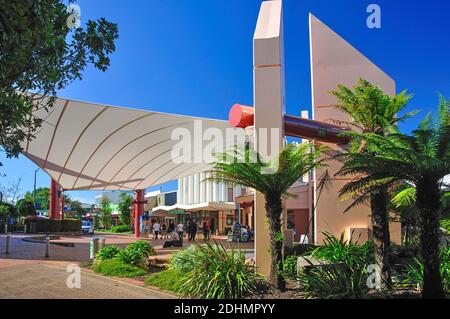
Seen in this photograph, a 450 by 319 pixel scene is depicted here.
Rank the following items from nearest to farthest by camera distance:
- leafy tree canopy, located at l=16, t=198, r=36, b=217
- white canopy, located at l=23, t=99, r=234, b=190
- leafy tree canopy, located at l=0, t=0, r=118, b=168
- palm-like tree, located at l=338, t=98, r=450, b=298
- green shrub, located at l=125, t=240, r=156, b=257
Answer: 1. leafy tree canopy, located at l=0, t=0, r=118, b=168
2. palm-like tree, located at l=338, t=98, r=450, b=298
3. green shrub, located at l=125, t=240, r=156, b=257
4. white canopy, located at l=23, t=99, r=234, b=190
5. leafy tree canopy, located at l=16, t=198, r=36, b=217

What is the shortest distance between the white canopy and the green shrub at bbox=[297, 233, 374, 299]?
421 inches

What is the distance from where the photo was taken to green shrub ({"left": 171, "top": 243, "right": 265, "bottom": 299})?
25.3ft

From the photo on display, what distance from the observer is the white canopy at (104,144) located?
62.1 ft

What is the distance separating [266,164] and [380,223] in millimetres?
2775

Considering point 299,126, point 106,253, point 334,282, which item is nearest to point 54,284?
point 106,253

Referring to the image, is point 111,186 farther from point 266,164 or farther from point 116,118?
point 266,164

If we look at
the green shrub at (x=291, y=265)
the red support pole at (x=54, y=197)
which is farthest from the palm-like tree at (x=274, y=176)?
the red support pole at (x=54, y=197)

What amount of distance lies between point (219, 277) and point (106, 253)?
608 centimetres

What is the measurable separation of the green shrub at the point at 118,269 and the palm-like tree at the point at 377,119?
5.95 meters

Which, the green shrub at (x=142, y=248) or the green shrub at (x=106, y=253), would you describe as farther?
the green shrub at (x=106, y=253)

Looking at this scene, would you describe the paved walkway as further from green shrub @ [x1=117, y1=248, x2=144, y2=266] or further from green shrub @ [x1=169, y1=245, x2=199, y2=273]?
green shrub @ [x1=117, y1=248, x2=144, y2=266]

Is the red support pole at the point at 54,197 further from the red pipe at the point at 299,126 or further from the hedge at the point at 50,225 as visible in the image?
the red pipe at the point at 299,126

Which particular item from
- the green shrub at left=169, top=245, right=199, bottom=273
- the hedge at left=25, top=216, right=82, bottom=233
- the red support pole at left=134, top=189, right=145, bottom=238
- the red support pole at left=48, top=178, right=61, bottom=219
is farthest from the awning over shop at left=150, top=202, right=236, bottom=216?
the green shrub at left=169, top=245, right=199, bottom=273

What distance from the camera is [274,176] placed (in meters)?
8.64
